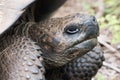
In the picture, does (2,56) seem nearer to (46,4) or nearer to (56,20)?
(56,20)

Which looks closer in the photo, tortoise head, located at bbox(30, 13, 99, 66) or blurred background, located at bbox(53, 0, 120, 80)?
tortoise head, located at bbox(30, 13, 99, 66)

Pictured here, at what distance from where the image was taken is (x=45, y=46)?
3.07 metres

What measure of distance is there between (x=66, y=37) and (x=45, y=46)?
19cm

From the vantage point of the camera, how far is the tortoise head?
2934 millimetres

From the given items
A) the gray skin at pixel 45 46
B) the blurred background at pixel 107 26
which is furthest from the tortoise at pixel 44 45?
the blurred background at pixel 107 26

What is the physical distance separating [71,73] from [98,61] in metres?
0.23

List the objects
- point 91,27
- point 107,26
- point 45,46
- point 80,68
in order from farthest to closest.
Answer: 1. point 107,26
2. point 80,68
3. point 45,46
4. point 91,27

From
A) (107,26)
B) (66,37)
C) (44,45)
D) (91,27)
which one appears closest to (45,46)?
(44,45)

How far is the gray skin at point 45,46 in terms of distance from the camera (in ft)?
9.38

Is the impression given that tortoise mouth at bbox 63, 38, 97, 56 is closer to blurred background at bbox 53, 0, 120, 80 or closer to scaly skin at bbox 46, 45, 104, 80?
scaly skin at bbox 46, 45, 104, 80

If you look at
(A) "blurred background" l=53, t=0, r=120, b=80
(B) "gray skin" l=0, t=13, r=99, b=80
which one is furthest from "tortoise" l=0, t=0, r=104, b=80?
(A) "blurred background" l=53, t=0, r=120, b=80

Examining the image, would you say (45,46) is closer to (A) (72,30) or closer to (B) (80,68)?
(A) (72,30)

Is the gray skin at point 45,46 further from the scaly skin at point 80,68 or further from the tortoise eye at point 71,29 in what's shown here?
the scaly skin at point 80,68

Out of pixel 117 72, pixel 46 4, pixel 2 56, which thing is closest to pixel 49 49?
pixel 2 56
